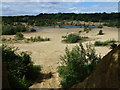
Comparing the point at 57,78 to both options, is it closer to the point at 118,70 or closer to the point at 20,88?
the point at 20,88

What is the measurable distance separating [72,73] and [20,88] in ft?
5.62

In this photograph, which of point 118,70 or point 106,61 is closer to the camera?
point 118,70

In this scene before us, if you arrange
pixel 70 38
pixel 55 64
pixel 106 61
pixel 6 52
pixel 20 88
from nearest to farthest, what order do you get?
1. pixel 106 61
2. pixel 20 88
3. pixel 6 52
4. pixel 55 64
5. pixel 70 38

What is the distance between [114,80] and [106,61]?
51cm

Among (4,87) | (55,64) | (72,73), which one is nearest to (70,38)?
(55,64)

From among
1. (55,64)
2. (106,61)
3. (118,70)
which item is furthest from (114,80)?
(55,64)

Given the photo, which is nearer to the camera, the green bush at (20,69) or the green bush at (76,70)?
the green bush at (76,70)

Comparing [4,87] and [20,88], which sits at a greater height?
[4,87]

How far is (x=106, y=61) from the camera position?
4719 mm

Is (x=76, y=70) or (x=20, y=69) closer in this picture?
(x=76, y=70)

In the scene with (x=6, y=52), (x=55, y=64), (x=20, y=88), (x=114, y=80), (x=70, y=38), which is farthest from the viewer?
(x=70, y=38)

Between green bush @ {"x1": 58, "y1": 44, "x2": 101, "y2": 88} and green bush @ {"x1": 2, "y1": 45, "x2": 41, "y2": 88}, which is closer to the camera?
green bush @ {"x1": 58, "y1": 44, "x2": 101, "y2": 88}

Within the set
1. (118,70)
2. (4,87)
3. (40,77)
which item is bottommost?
(40,77)

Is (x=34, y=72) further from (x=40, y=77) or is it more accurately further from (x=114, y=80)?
(x=114, y=80)
